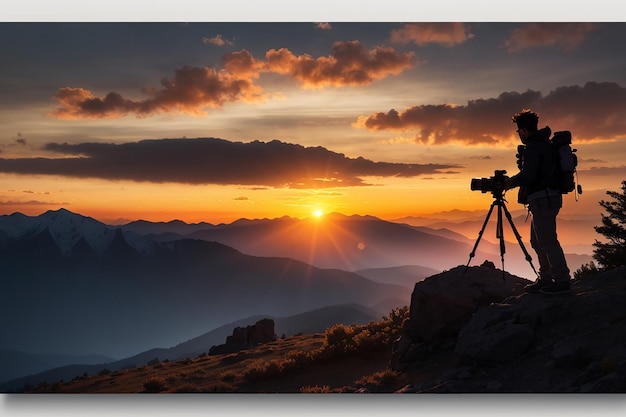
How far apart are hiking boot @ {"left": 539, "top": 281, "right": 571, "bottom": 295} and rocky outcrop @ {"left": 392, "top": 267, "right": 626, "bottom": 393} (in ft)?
0.32

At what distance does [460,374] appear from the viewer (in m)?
10.1

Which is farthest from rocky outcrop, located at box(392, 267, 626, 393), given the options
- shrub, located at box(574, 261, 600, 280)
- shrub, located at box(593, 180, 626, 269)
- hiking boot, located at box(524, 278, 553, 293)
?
shrub, located at box(593, 180, 626, 269)

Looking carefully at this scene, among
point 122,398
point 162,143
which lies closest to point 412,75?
point 162,143

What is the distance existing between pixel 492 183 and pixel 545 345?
300cm

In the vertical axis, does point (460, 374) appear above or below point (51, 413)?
above

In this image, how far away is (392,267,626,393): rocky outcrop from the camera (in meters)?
8.82

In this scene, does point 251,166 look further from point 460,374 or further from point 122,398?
point 460,374

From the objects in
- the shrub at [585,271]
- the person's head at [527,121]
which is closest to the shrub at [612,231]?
the shrub at [585,271]

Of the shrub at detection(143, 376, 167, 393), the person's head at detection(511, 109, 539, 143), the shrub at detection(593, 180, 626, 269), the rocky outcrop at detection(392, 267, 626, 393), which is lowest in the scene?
the shrub at detection(143, 376, 167, 393)

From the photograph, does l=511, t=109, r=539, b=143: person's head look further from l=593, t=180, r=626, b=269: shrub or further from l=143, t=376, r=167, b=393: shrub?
l=593, t=180, r=626, b=269: shrub

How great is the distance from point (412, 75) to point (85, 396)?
9.64 m

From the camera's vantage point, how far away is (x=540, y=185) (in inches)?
391

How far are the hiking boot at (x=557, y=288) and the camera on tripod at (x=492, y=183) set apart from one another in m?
2.01

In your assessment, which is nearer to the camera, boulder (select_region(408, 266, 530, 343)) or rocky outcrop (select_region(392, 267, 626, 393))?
rocky outcrop (select_region(392, 267, 626, 393))
